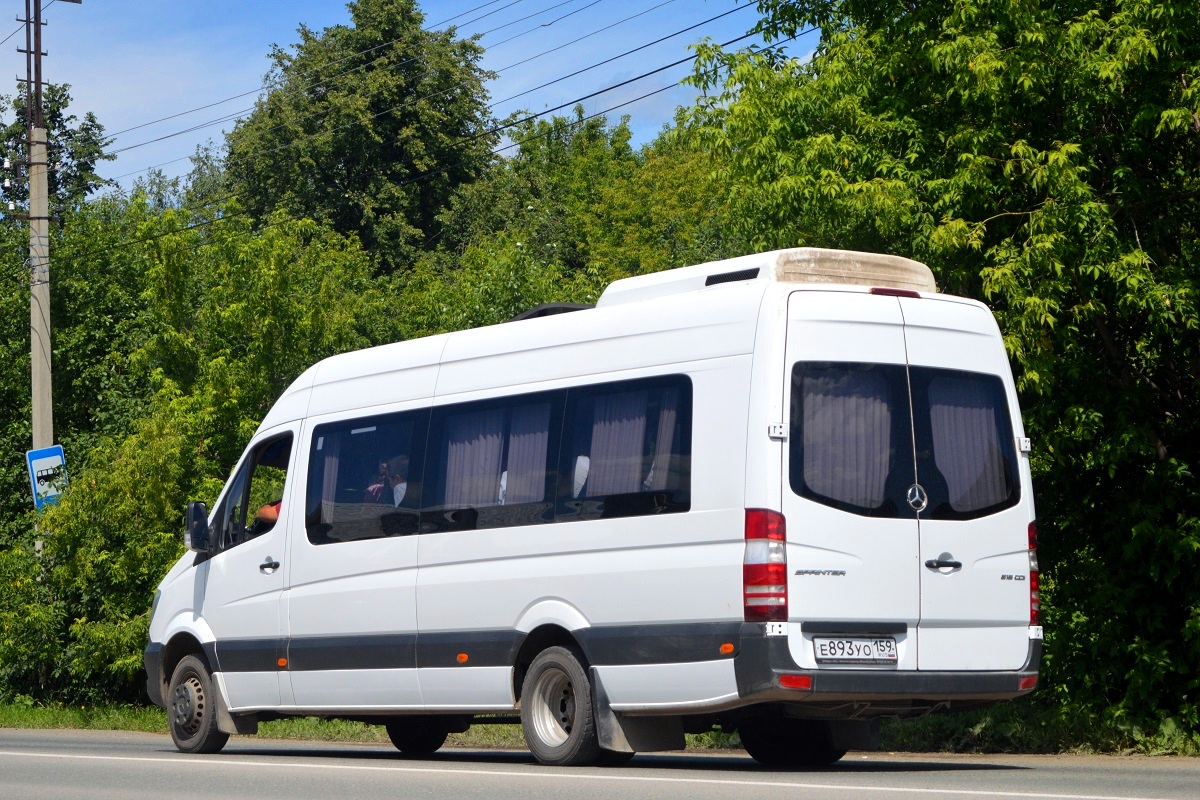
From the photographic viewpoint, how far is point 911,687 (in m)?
9.81

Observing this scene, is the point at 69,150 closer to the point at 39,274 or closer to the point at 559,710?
the point at 39,274

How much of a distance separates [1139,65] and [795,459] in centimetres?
592

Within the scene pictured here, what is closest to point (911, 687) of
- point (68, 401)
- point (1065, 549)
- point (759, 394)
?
point (759, 394)

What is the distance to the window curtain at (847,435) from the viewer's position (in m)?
9.73

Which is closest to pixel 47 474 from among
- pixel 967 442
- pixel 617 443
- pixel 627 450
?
pixel 617 443

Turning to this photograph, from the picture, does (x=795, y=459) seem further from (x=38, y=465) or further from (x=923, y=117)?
(x=38, y=465)

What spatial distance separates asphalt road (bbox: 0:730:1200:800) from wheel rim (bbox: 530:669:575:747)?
0.25 meters

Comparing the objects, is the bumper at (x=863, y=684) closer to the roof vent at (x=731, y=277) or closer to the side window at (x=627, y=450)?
the side window at (x=627, y=450)

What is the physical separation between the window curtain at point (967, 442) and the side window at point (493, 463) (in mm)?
2362

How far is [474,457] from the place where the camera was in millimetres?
11609

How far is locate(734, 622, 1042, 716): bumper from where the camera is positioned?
9.40 metres

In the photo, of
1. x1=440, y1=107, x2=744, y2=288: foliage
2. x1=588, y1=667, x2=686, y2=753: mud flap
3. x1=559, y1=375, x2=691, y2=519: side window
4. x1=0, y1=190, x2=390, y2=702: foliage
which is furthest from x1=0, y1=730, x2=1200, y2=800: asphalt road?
A: x1=440, y1=107, x2=744, y2=288: foliage

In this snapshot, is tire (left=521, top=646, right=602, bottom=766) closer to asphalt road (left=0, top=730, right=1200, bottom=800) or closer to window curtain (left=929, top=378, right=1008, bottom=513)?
asphalt road (left=0, top=730, right=1200, bottom=800)

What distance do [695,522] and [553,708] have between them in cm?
184
